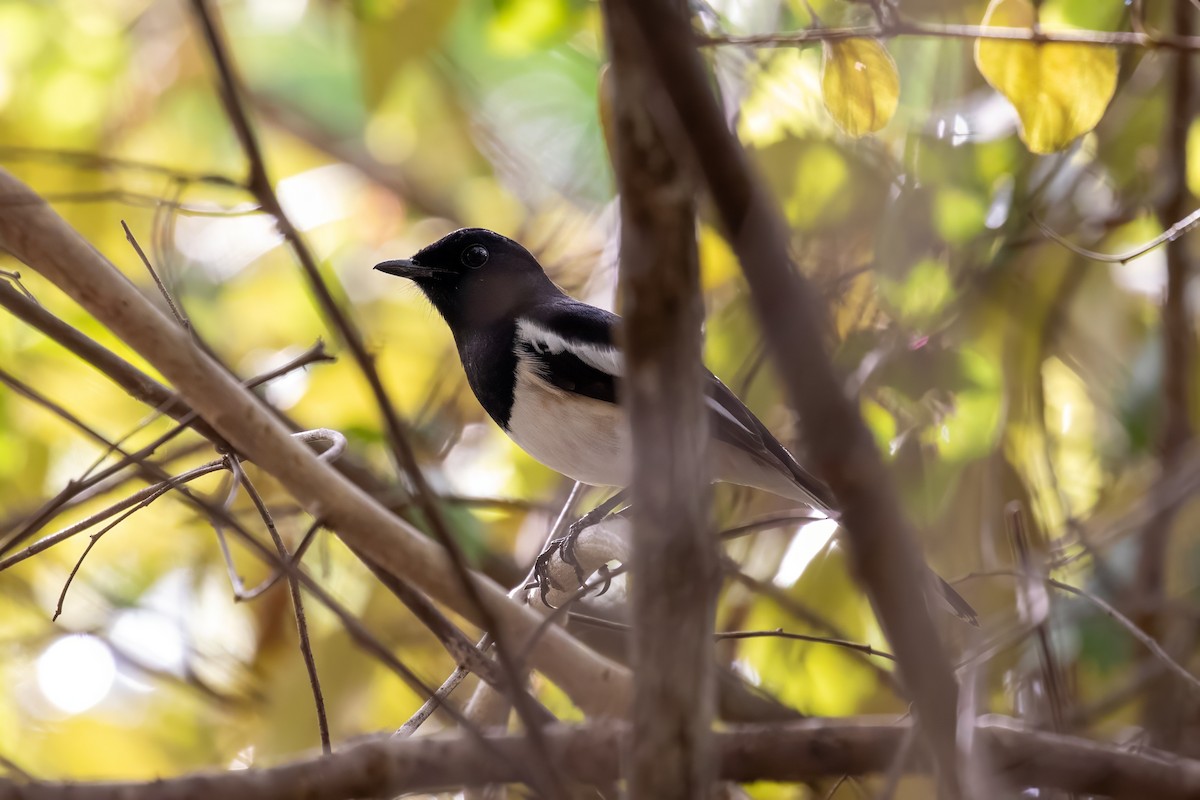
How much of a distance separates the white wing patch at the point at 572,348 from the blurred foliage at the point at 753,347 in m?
0.34

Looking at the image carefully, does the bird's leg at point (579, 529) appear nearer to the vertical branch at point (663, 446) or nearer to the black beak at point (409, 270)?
the black beak at point (409, 270)

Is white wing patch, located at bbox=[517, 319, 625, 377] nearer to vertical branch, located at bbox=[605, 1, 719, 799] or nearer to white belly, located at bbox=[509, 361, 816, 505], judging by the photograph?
white belly, located at bbox=[509, 361, 816, 505]

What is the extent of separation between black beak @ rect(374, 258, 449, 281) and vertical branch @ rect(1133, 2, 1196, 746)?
6.69ft

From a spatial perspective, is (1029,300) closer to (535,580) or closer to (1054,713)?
(535,580)

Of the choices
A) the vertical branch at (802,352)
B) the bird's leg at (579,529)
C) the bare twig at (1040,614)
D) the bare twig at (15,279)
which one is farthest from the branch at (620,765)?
the bird's leg at (579,529)

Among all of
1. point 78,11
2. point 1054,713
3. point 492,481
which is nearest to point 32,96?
point 78,11

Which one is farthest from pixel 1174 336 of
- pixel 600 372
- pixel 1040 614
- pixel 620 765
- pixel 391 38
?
pixel 620 765

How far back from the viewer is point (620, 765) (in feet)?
4.85

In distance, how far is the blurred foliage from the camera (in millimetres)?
2805

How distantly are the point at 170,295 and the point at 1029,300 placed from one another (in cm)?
251

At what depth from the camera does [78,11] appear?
455 cm

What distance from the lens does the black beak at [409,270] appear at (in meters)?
3.57

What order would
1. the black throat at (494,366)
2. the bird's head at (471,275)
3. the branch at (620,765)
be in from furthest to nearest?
1. the bird's head at (471,275)
2. the black throat at (494,366)
3. the branch at (620,765)

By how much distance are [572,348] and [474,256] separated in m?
0.62
